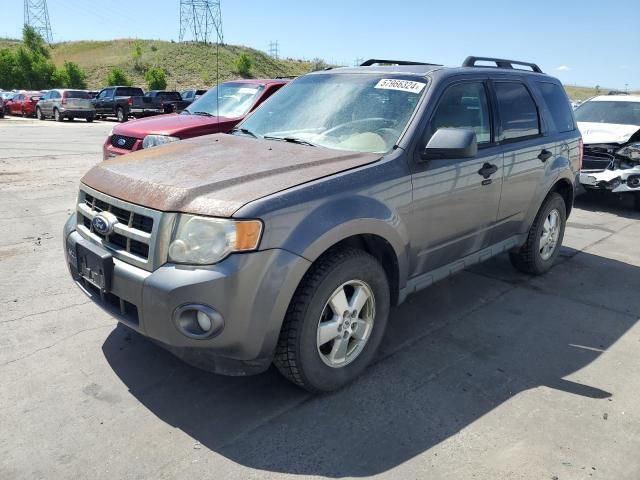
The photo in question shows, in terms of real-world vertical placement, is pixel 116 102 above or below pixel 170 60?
below

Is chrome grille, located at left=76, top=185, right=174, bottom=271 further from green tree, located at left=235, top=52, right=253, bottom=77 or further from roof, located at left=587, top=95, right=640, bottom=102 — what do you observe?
green tree, located at left=235, top=52, right=253, bottom=77

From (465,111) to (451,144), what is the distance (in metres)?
0.80

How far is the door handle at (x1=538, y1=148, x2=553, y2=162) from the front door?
733mm

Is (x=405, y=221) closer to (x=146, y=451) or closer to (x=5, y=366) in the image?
(x=146, y=451)

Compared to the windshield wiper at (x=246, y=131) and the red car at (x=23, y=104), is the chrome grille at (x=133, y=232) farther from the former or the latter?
the red car at (x=23, y=104)

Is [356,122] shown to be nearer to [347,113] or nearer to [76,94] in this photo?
[347,113]

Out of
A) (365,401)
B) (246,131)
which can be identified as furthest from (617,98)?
(365,401)

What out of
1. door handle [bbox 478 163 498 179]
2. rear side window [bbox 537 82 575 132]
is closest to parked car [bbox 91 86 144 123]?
rear side window [bbox 537 82 575 132]

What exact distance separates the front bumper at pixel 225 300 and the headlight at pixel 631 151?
7505mm

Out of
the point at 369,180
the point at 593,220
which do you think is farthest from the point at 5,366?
the point at 593,220

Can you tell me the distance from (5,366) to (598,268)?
5374 mm

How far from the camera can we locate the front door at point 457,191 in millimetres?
3461

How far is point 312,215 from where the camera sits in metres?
2.73

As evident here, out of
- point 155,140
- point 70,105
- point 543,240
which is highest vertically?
point 155,140
